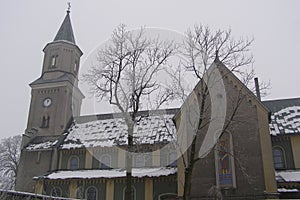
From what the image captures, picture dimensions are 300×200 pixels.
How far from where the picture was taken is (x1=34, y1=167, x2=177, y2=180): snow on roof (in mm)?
27562

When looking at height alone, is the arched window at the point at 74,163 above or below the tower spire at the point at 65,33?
→ below

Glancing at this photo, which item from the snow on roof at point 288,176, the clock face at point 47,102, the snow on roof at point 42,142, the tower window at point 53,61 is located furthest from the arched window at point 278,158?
the tower window at point 53,61

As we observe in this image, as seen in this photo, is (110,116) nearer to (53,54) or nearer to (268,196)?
(53,54)

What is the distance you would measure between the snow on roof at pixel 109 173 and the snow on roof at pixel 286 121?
9497 millimetres

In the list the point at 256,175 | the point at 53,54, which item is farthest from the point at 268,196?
the point at 53,54

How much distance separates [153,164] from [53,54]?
59.2ft

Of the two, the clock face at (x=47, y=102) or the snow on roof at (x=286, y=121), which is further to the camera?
the clock face at (x=47, y=102)

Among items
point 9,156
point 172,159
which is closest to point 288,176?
point 172,159

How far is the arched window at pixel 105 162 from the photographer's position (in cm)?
3181

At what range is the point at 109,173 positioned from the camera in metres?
29.4

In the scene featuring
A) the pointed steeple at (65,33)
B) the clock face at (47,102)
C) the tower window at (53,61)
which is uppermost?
the pointed steeple at (65,33)

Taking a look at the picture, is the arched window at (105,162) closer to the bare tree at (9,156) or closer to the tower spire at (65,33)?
the tower spire at (65,33)

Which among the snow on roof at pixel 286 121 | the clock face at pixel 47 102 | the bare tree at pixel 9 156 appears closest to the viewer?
the snow on roof at pixel 286 121

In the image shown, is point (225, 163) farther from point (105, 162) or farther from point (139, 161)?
point (105, 162)
